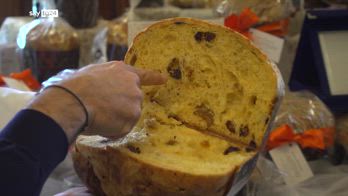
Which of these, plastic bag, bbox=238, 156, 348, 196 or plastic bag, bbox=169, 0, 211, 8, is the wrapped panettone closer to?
plastic bag, bbox=169, 0, 211, 8

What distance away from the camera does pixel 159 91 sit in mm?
809

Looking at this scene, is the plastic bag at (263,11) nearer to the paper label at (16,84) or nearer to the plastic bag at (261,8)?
the plastic bag at (261,8)

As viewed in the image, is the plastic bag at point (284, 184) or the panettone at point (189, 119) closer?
the panettone at point (189, 119)

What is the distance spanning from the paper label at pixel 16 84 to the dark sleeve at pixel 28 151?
690 millimetres

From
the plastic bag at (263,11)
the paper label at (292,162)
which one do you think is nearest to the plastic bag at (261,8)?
the plastic bag at (263,11)

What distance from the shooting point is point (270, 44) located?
1.12 metres

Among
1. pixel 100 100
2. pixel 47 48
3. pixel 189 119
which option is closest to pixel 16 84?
pixel 47 48

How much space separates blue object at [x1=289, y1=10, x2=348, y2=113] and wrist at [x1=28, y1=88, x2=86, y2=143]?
724 mm

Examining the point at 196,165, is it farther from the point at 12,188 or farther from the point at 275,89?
the point at 12,188

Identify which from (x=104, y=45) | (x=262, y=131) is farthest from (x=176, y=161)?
(x=104, y=45)

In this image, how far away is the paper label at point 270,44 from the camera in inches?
43.9

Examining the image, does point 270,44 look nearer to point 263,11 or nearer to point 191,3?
point 263,11

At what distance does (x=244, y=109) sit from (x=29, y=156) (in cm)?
37

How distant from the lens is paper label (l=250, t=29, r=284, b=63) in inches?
43.9
